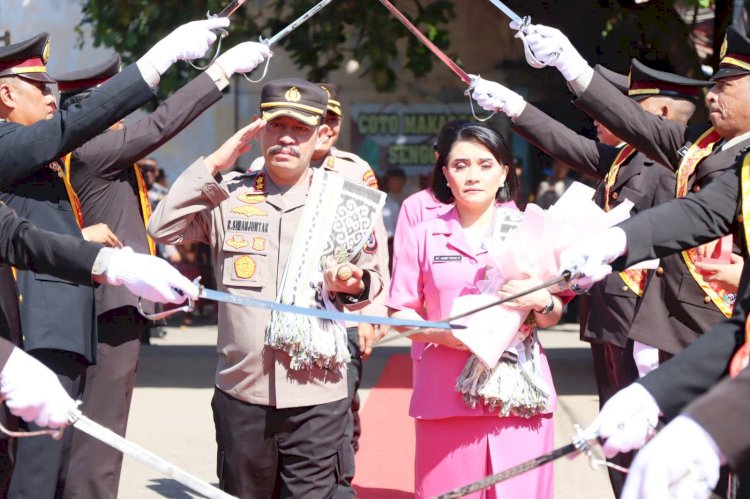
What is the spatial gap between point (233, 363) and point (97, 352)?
2.86ft

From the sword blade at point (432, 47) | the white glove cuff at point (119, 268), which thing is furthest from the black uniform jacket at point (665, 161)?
the white glove cuff at point (119, 268)

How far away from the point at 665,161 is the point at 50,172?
2.40m

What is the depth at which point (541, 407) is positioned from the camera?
177 inches

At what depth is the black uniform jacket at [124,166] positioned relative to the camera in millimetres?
4730

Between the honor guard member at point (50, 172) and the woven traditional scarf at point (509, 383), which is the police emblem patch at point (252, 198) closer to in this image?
the honor guard member at point (50, 172)

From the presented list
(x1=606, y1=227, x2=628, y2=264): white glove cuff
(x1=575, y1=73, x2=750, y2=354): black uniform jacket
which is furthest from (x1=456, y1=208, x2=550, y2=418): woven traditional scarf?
(x1=606, y1=227, x2=628, y2=264): white glove cuff

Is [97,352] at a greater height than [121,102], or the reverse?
[121,102]

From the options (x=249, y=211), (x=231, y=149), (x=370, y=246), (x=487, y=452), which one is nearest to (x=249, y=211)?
(x=249, y=211)

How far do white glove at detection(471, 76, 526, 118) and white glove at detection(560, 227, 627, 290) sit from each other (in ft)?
5.39

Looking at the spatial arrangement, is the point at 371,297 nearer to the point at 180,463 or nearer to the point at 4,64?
the point at 4,64

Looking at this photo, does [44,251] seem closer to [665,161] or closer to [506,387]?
[506,387]

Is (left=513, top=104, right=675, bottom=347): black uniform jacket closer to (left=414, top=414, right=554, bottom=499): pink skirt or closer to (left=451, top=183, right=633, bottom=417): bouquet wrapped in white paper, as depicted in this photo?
(left=451, top=183, right=633, bottom=417): bouquet wrapped in white paper

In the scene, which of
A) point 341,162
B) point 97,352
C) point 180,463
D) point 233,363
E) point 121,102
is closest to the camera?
point 121,102

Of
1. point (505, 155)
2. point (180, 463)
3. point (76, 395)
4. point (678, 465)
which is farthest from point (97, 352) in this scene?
point (678, 465)
